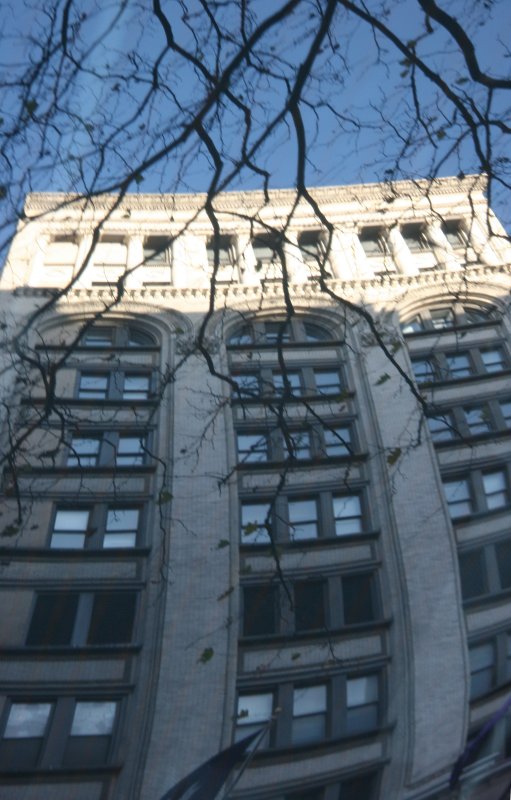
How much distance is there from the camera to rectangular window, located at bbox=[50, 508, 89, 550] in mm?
2799

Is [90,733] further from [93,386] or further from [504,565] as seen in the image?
[93,386]

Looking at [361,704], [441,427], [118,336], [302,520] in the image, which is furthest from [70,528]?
[441,427]

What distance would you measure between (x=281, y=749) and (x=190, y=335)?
2439mm

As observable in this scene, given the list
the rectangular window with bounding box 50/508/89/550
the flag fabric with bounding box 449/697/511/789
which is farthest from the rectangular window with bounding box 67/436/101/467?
the flag fabric with bounding box 449/697/511/789

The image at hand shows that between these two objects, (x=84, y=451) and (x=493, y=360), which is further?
(x=493, y=360)

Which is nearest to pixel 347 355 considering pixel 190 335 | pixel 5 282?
pixel 190 335

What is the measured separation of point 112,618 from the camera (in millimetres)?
2523

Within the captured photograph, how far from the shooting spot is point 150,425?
3.35 meters

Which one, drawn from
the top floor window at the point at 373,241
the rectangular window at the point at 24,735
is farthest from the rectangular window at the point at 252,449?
the top floor window at the point at 373,241

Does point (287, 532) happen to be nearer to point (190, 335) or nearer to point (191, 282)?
point (190, 335)

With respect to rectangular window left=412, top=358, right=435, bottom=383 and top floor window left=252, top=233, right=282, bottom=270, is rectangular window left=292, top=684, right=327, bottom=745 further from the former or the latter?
top floor window left=252, top=233, right=282, bottom=270

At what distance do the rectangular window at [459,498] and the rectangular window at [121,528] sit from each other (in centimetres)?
137

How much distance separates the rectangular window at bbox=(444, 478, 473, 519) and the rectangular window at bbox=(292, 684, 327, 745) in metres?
0.98

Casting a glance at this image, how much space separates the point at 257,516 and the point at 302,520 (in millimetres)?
202
